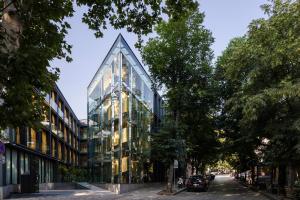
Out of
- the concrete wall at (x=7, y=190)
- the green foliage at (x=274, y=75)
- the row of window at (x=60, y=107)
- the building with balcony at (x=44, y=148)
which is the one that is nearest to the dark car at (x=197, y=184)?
the green foliage at (x=274, y=75)

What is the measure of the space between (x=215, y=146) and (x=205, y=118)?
8.81m

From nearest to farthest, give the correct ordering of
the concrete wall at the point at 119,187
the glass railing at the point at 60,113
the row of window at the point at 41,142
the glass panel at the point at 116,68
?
the concrete wall at the point at 119,187
the glass panel at the point at 116,68
the row of window at the point at 41,142
the glass railing at the point at 60,113

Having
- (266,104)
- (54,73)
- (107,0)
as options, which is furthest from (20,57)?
(266,104)

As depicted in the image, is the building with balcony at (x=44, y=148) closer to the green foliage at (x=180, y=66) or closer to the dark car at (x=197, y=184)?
the green foliage at (x=180, y=66)

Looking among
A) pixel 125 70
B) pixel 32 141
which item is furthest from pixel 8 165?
pixel 125 70

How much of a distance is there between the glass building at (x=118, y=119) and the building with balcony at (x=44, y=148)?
4595mm

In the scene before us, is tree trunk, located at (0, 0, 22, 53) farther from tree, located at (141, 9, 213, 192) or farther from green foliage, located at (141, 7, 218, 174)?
tree, located at (141, 9, 213, 192)

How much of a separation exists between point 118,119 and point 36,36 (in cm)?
2645

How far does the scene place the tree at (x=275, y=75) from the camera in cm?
2544

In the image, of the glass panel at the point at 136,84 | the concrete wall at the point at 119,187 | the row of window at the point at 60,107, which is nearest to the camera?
the concrete wall at the point at 119,187

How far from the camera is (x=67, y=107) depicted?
72000 millimetres

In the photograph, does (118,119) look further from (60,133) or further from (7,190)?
(60,133)

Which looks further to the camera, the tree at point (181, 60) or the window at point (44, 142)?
the window at point (44, 142)

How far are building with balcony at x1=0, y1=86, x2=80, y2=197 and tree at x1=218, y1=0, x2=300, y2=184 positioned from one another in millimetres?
11829
